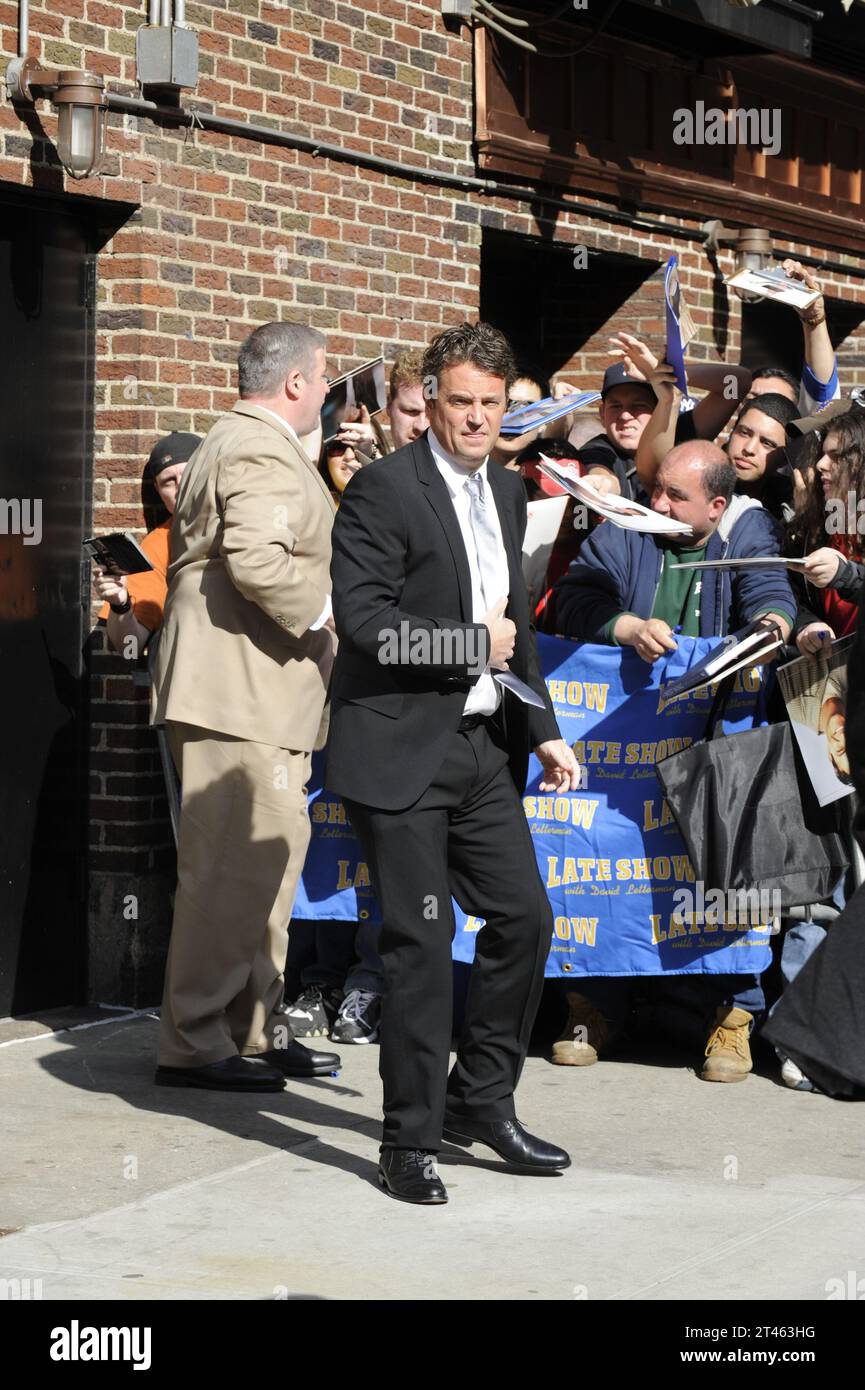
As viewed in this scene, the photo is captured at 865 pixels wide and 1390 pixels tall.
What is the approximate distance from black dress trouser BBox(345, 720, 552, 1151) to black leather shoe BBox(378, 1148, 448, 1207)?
29 millimetres

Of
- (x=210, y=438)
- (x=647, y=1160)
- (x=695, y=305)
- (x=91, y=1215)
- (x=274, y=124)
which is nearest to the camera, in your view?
(x=91, y=1215)

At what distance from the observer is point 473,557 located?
542cm

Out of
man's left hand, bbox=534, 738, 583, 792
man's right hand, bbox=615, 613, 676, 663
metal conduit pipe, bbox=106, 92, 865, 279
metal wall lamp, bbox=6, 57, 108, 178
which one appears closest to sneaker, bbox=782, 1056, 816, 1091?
man's right hand, bbox=615, 613, 676, 663

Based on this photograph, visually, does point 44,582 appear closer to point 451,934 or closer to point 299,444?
point 299,444

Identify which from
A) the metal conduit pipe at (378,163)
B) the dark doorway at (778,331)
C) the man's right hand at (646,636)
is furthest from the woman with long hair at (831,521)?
the dark doorway at (778,331)

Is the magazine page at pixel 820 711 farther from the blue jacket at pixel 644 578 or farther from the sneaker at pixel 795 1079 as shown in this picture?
the sneaker at pixel 795 1079

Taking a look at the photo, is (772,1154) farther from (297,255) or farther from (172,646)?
(297,255)

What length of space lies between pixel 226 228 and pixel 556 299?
3.38 meters

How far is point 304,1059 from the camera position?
6.58 metres

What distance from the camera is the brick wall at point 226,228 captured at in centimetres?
746

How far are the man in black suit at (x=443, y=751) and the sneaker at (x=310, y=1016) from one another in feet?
5.65

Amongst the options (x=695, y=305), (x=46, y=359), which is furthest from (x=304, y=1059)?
(x=695, y=305)

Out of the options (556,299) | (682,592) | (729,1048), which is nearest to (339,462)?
(682,592)

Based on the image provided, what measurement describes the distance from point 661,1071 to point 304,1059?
121 cm
